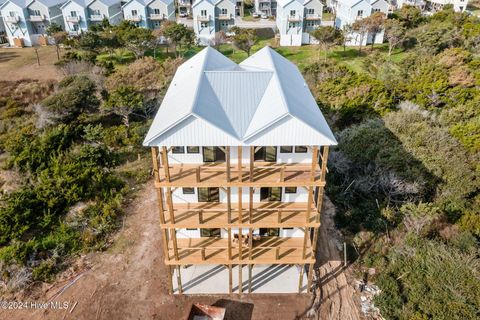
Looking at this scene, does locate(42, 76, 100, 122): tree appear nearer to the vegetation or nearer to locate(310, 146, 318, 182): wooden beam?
the vegetation

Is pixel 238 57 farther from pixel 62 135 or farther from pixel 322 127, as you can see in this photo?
pixel 322 127

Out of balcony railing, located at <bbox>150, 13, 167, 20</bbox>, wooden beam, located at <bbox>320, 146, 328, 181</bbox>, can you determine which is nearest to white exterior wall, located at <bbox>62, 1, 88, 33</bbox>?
balcony railing, located at <bbox>150, 13, 167, 20</bbox>

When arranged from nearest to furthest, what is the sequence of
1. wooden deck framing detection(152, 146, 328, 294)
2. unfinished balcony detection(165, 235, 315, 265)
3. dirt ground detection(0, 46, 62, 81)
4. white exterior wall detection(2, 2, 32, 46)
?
wooden deck framing detection(152, 146, 328, 294), unfinished balcony detection(165, 235, 315, 265), dirt ground detection(0, 46, 62, 81), white exterior wall detection(2, 2, 32, 46)

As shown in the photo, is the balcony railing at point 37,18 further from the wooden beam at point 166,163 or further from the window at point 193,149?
the wooden beam at point 166,163

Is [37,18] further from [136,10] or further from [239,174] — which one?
[239,174]

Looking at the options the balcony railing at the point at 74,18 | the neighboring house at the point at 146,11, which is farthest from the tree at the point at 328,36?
the balcony railing at the point at 74,18

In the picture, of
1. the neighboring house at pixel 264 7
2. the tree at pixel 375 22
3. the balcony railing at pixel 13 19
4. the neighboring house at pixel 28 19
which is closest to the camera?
the tree at pixel 375 22
